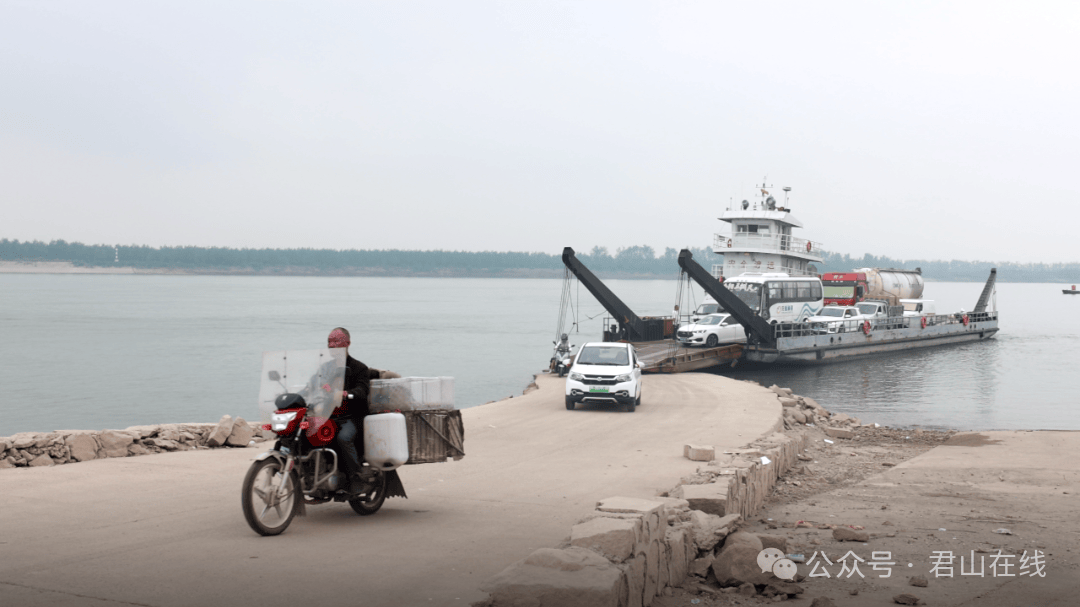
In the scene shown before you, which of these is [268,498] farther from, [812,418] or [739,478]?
[812,418]

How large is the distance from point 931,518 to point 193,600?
8.05 metres

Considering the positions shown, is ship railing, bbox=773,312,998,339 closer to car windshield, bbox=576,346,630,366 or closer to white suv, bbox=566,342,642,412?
Result: car windshield, bbox=576,346,630,366

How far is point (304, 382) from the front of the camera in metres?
6.73

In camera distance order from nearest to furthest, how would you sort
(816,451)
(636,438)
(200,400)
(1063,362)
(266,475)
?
(266,475) < (636,438) < (816,451) < (200,400) < (1063,362)

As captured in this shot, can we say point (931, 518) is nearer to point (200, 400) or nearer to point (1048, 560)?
point (1048, 560)

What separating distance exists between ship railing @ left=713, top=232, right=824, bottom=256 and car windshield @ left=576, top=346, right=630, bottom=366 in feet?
112

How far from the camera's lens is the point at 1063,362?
50469mm

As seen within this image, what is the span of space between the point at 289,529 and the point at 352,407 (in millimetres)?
1117

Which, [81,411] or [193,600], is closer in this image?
[193,600]

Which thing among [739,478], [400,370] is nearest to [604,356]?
[739,478]

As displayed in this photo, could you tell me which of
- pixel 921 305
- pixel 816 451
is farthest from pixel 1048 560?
pixel 921 305

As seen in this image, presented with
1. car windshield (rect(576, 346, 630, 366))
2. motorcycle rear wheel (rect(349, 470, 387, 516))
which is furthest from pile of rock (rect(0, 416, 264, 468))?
car windshield (rect(576, 346, 630, 366))

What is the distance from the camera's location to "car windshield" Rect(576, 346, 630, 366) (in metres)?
19.5

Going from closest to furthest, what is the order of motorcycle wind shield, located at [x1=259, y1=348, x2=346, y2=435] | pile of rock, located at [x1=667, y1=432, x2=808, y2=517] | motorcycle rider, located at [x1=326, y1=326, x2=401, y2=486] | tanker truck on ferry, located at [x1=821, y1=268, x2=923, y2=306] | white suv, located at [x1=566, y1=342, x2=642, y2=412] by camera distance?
motorcycle wind shield, located at [x1=259, y1=348, x2=346, y2=435], motorcycle rider, located at [x1=326, y1=326, x2=401, y2=486], pile of rock, located at [x1=667, y1=432, x2=808, y2=517], white suv, located at [x1=566, y1=342, x2=642, y2=412], tanker truck on ferry, located at [x1=821, y1=268, x2=923, y2=306]
